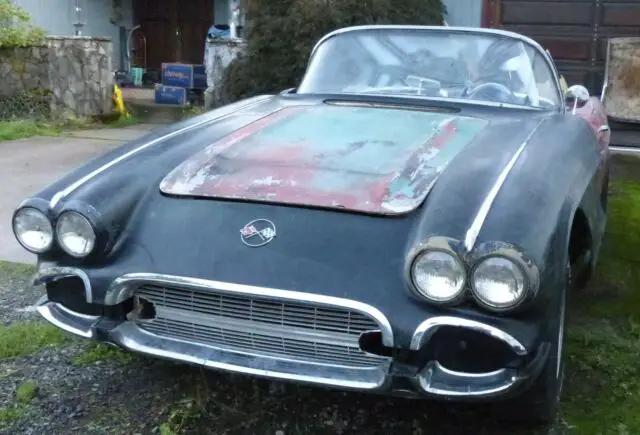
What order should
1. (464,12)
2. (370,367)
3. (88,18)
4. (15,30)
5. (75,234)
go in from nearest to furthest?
(370,367), (75,234), (464,12), (15,30), (88,18)

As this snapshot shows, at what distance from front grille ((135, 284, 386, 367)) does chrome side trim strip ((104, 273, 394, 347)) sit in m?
0.03

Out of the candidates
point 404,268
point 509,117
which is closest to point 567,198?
point 404,268

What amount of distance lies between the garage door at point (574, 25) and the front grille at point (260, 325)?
7.21 m

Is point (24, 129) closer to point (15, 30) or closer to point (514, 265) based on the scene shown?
point (15, 30)

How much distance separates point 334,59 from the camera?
4.33m

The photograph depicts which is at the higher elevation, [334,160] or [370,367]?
[334,160]

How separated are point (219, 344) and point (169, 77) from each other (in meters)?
10.8

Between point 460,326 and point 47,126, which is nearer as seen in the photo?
point 460,326

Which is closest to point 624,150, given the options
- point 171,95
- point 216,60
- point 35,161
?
point 216,60

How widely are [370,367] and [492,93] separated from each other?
1900 millimetres

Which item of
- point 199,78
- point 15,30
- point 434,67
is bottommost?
point 199,78

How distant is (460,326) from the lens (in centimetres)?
234

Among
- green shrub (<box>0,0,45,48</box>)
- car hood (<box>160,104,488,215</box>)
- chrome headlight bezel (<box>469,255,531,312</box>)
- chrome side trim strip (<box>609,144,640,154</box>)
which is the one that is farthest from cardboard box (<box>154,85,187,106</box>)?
chrome headlight bezel (<box>469,255,531,312</box>)

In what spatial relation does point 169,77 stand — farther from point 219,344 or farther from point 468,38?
point 219,344
